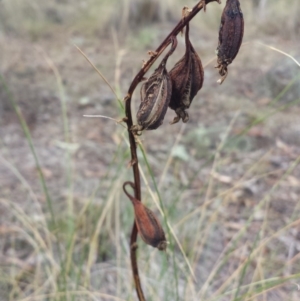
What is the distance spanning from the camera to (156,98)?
Answer: 0.62 m

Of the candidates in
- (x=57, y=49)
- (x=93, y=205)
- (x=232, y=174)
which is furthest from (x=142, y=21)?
(x=93, y=205)

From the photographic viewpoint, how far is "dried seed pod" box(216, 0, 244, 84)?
0.60 meters

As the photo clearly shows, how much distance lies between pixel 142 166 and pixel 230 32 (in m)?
1.57

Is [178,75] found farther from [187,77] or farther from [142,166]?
[142,166]

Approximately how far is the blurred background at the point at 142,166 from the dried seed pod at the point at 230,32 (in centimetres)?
22

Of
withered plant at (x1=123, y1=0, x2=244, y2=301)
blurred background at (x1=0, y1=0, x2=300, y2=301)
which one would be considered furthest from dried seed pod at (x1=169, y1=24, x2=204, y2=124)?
blurred background at (x1=0, y1=0, x2=300, y2=301)

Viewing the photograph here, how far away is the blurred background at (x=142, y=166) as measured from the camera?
1.49 m

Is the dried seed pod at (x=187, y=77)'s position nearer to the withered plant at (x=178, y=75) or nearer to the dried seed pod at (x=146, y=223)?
the withered plant at (x=178, y=75)

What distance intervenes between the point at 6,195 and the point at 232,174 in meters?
1.09

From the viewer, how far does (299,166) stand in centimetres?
249

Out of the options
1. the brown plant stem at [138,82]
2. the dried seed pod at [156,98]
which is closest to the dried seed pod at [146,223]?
the brown plant stem at [138,82]

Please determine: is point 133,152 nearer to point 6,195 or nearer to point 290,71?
point 6,195

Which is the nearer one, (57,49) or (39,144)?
(39,144)

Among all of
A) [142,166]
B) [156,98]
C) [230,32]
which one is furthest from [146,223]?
[142,166]
